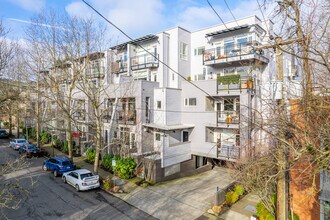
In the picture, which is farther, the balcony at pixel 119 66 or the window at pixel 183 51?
the balcony at pixel 119 66

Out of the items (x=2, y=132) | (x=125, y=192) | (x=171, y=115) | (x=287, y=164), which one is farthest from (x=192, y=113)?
(x=2, y=132)

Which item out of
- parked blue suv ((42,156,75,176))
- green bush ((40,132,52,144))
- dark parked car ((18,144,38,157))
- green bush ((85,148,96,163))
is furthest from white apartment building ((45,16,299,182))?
green bush ((40,132,52,144))

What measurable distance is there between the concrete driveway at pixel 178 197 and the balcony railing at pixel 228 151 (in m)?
1.62

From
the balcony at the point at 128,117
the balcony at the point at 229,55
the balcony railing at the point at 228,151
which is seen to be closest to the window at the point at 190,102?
the balcony at the point at 229,55

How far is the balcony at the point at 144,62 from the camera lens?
83.9ft

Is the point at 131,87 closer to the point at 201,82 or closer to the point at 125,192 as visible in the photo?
the point at 201,82

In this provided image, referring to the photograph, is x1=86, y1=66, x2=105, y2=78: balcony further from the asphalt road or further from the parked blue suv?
the asphalt road

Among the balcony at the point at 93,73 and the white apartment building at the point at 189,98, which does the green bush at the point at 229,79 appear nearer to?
the white apartment building at the point at 189,98

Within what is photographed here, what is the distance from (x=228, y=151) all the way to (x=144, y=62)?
14.1m

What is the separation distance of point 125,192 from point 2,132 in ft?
116

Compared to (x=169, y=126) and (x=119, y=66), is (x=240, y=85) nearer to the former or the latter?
(x=169, y=126)

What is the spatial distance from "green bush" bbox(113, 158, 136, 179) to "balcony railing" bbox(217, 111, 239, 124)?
880 centimetres

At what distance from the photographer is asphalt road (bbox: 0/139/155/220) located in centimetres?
1340

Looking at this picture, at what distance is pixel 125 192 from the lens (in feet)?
56.3
